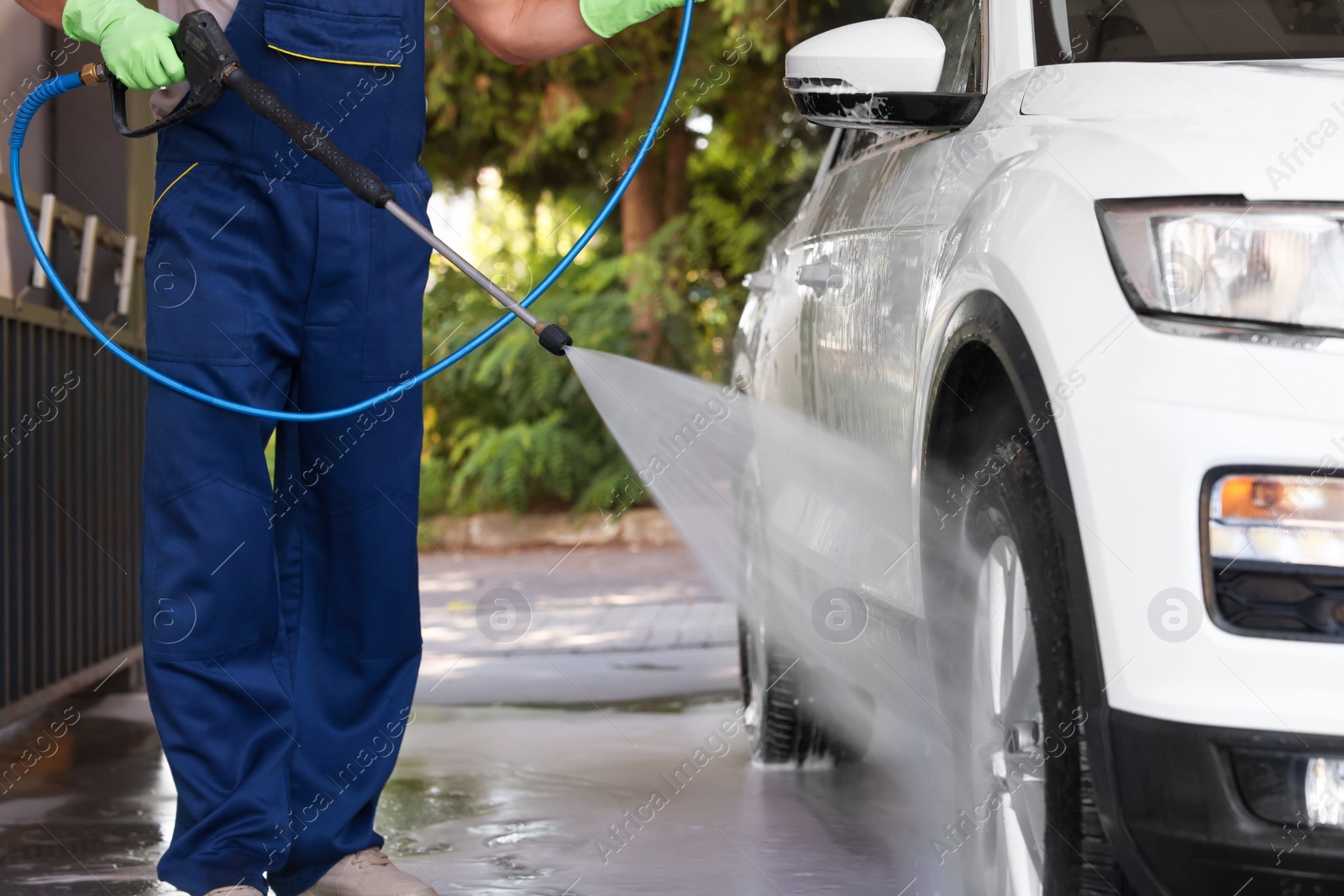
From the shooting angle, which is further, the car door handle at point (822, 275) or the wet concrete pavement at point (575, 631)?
the wet concrete pavement at point (575, 631)

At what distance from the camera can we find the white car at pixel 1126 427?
1.73 meters

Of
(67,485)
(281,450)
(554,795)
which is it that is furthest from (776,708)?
(67,485)

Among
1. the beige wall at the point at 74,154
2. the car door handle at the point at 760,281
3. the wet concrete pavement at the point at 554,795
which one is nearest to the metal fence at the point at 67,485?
the beige wall at the point at 74,154

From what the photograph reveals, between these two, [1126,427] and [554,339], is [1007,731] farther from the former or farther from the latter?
[554,339]

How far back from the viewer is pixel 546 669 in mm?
6082

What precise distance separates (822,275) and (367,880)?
1498 millimetres

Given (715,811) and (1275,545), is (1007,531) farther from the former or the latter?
(715,811)

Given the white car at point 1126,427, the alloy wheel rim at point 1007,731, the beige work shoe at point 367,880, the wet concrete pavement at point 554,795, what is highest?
the white car at point 1126,427

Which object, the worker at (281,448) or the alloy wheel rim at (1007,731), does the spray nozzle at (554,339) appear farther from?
the alloy wheel rim at (1007,731)

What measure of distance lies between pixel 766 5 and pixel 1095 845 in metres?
8.27

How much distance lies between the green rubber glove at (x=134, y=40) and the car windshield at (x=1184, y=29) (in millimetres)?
1422

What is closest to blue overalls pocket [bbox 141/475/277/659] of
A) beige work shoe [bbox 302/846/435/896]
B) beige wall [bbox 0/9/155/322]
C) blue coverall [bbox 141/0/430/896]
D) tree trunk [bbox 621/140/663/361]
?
blue coverall [bbox 141/0/430/896]

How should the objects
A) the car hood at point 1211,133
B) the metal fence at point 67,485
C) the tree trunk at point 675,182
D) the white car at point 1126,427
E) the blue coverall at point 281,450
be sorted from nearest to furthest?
the white car at point 1126,427 < the car hood at point 1211,133 < the blue coverall at point 281,450 < the metal fence at point 67,485 < the tree trunk at point 675,182

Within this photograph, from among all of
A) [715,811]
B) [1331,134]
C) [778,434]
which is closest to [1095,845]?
[1331,134]
